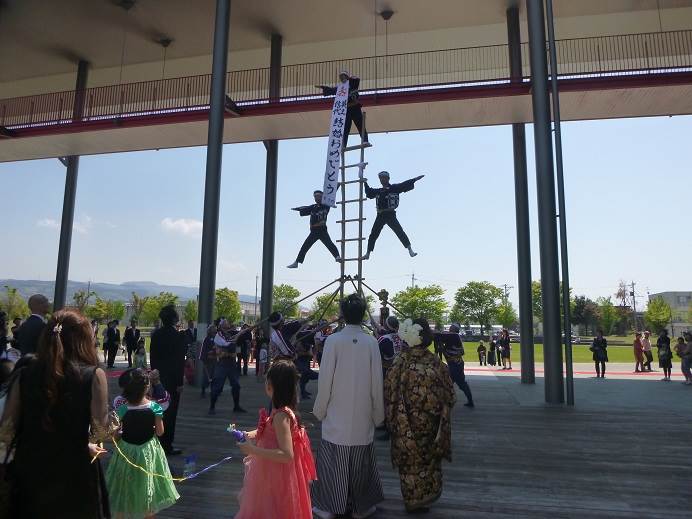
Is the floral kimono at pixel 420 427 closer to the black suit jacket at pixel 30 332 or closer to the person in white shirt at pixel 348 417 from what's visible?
the person in white shirt at pixel 348 417

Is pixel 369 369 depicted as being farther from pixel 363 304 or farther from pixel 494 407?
pixel 494 407

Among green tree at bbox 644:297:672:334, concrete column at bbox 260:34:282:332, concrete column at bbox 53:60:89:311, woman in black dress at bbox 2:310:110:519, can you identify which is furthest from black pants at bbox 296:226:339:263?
green tree at bbox 644:297:672:334

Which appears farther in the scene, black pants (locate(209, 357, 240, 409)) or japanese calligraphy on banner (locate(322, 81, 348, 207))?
black pants (locate(209, 357, 240, 409))

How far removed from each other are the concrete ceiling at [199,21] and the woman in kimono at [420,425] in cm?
1436

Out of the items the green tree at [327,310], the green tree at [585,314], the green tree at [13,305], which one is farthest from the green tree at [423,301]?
the green tree at [13,305]

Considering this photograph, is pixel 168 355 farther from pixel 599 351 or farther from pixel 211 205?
pixel 599 351

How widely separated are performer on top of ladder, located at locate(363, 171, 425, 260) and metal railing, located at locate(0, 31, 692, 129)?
6000 millimetres

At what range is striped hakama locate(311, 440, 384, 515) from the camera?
3.86 m

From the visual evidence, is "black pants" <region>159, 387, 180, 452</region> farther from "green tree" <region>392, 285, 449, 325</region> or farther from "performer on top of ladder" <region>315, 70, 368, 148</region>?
"green tree" <region>392, 285, 449, 325</region>

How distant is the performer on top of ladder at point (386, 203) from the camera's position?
303 inches

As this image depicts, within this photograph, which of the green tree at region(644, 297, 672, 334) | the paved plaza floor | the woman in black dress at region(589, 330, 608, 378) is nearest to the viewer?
the paved plaza floor

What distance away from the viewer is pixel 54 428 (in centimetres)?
215

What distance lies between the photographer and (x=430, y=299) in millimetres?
74000

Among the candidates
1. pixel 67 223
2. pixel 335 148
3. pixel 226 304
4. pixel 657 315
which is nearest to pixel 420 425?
pixel 335 148
